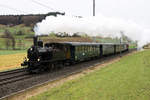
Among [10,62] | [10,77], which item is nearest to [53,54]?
[10,77]

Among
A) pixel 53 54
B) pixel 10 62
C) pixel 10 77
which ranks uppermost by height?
pixel 53 54

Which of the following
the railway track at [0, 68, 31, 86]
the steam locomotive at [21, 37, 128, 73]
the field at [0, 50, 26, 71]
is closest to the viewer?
the railway track at [0, 68, 31, 86]

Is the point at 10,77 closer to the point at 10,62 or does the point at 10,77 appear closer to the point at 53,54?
the point at 53,54

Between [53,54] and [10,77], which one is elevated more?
[53,54]

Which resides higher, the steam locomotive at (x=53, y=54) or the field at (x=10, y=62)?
the steam locomotive at (x=53, y=54)

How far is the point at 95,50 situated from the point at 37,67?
37.8ft

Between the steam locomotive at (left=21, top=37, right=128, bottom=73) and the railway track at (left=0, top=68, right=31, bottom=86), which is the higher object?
the steam locomotive at (left=21, top=37, right=128, bottom=73)

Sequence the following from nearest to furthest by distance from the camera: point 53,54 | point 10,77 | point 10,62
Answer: point 10,77, point 53,54, point 10,62

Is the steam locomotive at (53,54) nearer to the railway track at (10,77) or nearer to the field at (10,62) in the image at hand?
the railway track at (10,77)

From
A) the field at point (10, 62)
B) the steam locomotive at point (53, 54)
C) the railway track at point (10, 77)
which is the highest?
the steam locomotive at point (53, 54)

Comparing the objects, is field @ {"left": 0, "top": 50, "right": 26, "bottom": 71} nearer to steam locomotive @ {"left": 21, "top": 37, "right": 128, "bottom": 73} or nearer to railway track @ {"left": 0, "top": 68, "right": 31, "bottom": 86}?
railway track @ {"left": 0, "top": 68, "right": 31, "bottom": 86}

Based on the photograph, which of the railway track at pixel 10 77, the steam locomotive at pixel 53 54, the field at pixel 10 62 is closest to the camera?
the railway track at pixel 10 77

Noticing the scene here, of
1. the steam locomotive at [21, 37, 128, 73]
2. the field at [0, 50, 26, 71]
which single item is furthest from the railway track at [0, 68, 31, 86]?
the field at [0, 50, 26, 71]

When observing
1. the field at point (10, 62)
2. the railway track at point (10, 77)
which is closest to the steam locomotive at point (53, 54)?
the railway track at point (10, 77)
